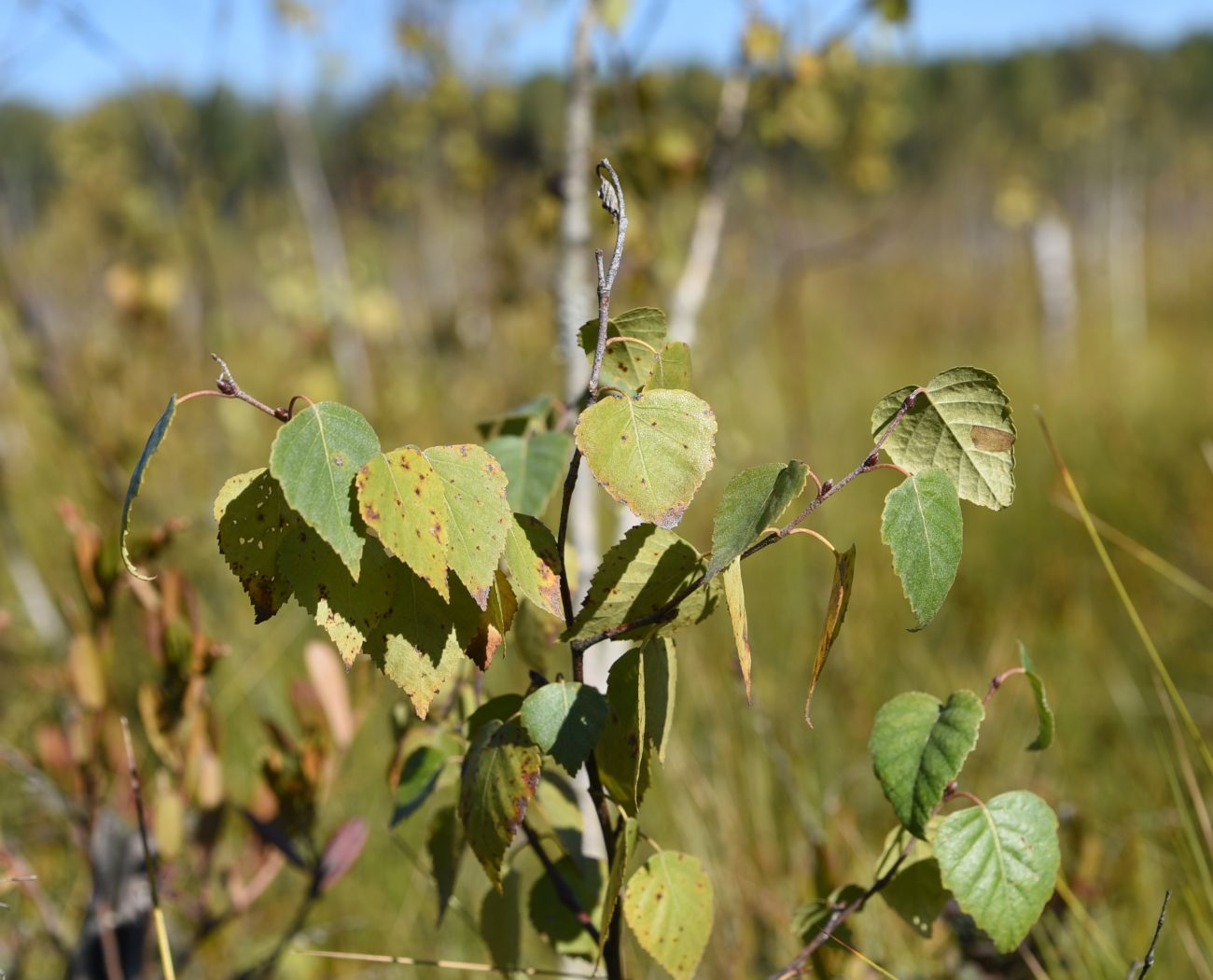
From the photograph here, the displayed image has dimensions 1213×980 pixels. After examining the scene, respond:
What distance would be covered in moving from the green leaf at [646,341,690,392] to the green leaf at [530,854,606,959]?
339mm

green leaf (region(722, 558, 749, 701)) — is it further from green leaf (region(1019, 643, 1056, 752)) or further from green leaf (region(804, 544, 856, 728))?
green leaf (region(1019, 643, 1056, 752))

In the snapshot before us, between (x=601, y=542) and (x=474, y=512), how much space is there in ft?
7.25

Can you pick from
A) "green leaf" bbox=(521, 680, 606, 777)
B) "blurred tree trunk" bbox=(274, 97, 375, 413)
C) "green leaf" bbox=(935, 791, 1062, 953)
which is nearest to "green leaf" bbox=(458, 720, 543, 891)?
"green leaf" bbox=(521, 680, 606, 777)

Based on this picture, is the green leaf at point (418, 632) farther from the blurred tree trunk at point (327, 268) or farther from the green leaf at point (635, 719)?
the blurred tree trunk at point (327, 268)

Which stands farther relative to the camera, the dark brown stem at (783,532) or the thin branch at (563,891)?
the thin branch at (563,891)

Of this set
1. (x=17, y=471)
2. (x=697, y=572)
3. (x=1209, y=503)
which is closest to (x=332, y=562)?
(x=697, y=572)

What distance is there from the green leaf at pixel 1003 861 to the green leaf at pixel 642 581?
18 centimetres

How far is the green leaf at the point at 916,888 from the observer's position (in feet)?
1.96

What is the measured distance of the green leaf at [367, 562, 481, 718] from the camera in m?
0.48

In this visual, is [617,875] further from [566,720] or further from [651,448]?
[651,448]

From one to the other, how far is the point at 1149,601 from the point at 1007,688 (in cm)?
81

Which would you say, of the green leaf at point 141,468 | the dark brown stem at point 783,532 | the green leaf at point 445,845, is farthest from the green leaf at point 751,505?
the green leaf at point 445,845

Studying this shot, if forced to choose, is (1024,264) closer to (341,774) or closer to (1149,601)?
(1149,601)

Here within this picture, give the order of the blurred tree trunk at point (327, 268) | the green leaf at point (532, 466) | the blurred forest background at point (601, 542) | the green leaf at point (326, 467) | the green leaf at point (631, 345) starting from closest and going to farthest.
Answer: the green leaf at point (326, 467) < the green leaf at point (631, 345) < the green leaf at point (532, 466) < the blurred forest background at point (601, 542) < the blurred tree trunk at point (327, 268)
